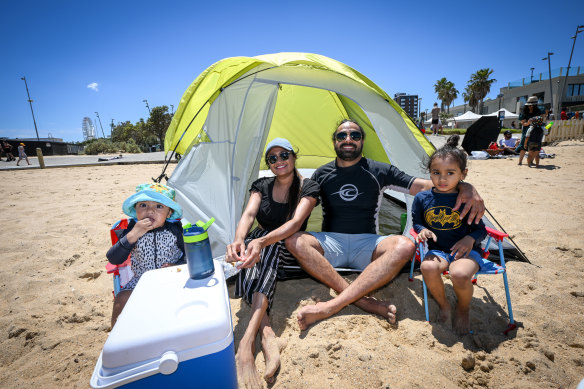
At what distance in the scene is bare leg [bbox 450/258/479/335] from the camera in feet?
5.43

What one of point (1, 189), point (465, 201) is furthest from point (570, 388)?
point (1, 189)

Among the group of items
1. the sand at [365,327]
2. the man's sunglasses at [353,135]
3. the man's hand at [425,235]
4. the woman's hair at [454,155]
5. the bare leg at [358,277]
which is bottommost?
the sand at [365,327]

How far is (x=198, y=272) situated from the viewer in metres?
1.40

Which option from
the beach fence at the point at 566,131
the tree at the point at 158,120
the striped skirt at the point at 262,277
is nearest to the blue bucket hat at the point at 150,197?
the striped skirt at the point at 262,277

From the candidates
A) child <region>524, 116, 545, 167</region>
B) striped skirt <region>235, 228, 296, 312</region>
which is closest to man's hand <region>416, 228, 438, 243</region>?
striped skirt <region>235, 228, 296, 312</region>

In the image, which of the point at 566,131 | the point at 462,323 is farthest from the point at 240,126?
the point at 566,131

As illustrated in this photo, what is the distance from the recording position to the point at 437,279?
1737 mm

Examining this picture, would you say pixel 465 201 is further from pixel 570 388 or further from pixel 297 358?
pixel 297 358

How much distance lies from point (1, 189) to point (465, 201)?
9447mm

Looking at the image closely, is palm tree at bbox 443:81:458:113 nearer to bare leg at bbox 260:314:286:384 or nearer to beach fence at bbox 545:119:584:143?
beach fence at bbox 545:119:584:143

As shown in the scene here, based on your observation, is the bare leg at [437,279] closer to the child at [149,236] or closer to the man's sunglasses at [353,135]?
the man's sunglasses at [353,135]

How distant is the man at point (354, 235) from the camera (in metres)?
1.84

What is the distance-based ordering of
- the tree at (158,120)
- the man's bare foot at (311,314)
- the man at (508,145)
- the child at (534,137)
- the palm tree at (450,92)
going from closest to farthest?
the man's bare foot at (311,314)
the child at (534,137)
the man at (508,145)
the tree at (158,120)
the palm tree at (450,92)

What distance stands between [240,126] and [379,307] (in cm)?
220
